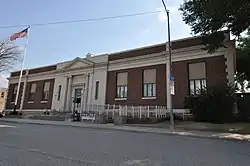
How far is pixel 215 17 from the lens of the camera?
14.4 metres

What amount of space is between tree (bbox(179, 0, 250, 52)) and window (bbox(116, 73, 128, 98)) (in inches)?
396

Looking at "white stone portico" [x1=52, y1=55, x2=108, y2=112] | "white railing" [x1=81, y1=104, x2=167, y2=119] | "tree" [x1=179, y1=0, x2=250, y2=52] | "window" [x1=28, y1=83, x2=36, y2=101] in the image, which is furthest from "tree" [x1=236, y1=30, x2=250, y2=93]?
"window" [x1=28, y1=83, x2=36, y2=101]

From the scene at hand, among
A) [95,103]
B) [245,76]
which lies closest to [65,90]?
[95,103]

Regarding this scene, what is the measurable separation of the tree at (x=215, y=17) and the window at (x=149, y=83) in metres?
6.87

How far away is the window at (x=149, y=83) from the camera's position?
74.5 feet

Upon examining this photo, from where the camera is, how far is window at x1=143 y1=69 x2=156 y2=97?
22.7 meters

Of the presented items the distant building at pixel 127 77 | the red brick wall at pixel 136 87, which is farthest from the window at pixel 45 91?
the red brick wall at pixel 136 87

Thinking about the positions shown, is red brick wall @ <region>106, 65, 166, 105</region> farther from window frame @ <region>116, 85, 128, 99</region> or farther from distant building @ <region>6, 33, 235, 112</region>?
window frame @ <region>116, 85, 128, 99</region>

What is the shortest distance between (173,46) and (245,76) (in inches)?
529

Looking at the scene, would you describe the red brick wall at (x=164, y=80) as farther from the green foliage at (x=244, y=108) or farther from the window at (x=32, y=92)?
the window at (x=32, y=92)

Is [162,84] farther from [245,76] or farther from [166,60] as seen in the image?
[245,76]

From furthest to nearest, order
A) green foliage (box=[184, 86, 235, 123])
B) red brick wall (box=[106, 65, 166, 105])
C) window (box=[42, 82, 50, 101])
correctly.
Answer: window (box=[42, 82, 50, 101])
red brick wall (box=[106, 65, 166, 105])
green foliage (box=[184, 86, 235, 123])

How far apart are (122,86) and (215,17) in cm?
1312

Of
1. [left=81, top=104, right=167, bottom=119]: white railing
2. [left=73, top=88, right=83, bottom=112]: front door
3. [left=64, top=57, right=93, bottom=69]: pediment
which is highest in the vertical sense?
[left=64, top=57, right=93, bottom=69]: pediment
